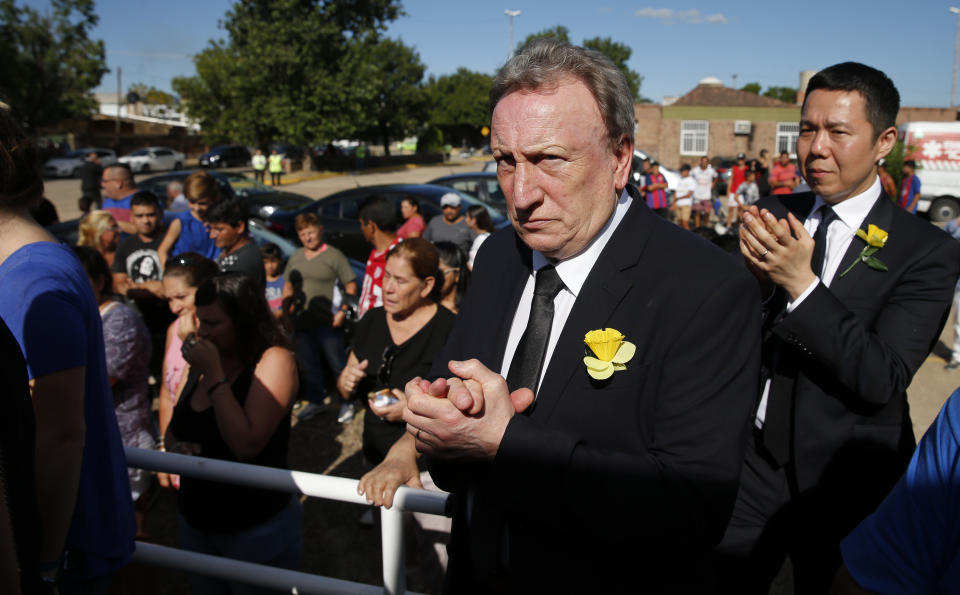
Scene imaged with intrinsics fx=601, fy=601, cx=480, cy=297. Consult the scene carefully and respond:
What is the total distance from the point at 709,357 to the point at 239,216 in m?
4.47

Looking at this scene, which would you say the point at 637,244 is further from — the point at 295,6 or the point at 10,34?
the point at 10,34

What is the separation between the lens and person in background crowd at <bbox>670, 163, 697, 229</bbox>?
1438 cm

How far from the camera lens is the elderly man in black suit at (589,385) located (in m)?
1.21

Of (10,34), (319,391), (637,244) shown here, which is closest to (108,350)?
(319,391)

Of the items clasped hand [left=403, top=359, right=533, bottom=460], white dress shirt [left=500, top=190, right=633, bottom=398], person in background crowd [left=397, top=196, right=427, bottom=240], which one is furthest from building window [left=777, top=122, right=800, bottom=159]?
clasped hand [left=403, top=359, right=533, bottom=460]

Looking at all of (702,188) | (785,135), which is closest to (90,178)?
(702,188)

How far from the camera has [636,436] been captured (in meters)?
1.28

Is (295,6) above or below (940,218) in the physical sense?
above

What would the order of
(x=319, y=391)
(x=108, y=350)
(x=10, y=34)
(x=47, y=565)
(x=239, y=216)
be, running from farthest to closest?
(x=10, y=34) → (x=319, y=391) → (x=239, y=216) → (x=108, y=350) → (x=47, y=565)

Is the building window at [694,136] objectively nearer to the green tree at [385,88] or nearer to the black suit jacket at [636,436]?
the green tree at [385,88]

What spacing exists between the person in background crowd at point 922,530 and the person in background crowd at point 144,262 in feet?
17.2

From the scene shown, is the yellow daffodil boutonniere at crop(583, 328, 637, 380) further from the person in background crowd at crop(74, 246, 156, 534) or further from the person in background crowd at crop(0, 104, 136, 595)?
the person in background crowd at crop(74, 246, 156, 534)

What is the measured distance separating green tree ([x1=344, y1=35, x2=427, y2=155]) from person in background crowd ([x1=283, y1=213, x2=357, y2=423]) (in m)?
25.7

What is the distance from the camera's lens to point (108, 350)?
3.26 metres
